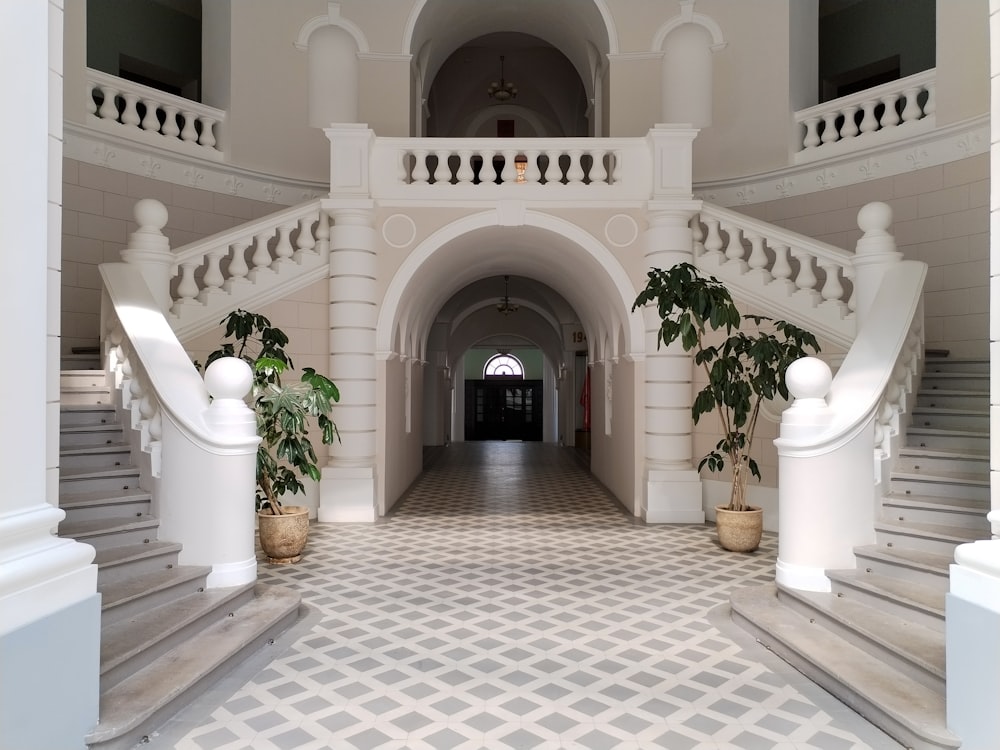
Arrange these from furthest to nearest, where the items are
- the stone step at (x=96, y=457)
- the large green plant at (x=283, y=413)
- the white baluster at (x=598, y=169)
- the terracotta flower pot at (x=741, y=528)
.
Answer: the white baluster at (x=598, y=169) < the terracotta flower pot at (x=741, y=528) < the large green plant at (x=283, y=413) < the stone step at (x=96, y=457)

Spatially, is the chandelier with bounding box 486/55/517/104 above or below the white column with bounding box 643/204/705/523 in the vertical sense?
above

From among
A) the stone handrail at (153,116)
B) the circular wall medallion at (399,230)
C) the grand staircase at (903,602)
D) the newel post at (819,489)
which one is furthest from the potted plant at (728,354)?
the stone handrail at (153,116)

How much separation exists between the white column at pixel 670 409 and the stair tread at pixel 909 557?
3.62m

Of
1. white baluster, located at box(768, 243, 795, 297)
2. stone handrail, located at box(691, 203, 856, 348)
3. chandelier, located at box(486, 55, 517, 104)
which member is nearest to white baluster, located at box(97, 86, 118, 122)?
stone handrail, located at box(691, 203, 856, 348)

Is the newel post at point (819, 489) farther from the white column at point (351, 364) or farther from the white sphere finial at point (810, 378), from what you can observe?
the white column at point (351, 364)

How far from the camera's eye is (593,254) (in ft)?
28.9

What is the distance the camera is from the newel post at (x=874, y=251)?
→ 22.7 feet

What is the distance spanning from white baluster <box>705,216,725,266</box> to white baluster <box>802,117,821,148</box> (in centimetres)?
285

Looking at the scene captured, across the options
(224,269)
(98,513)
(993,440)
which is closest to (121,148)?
(224,269)

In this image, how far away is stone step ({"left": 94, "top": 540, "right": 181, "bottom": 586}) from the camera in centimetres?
445

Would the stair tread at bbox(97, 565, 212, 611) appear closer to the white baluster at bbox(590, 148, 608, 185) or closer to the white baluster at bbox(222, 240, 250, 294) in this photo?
the white baluster at bbox(222, 240, 250, 294)

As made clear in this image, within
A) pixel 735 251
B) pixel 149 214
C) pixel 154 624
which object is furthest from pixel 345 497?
pixel 735 251

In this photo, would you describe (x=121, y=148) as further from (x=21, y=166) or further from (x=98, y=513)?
(x=21, y=166)

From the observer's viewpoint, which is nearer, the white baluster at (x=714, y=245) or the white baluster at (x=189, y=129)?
the white baluster at (x=714, y=245)
